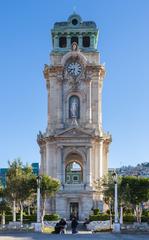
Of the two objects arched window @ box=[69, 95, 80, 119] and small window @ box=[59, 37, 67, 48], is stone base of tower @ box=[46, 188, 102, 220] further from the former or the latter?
small window @ box=[59, 37, 67, 48]

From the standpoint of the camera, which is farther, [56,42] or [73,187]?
[56,42]

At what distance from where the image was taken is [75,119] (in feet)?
351

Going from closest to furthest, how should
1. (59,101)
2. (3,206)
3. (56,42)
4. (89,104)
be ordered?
(3,206) < (89,104) < (59,101) < (56,42)

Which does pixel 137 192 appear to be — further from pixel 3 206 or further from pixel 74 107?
pixel 74 107

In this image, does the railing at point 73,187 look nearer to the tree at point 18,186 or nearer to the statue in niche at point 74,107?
the statue in niche at point 74,107

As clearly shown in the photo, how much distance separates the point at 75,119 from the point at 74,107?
3011mm

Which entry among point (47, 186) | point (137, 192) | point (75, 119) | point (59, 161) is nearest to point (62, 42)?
point (75, 119)

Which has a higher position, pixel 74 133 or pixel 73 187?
pixel 74 133

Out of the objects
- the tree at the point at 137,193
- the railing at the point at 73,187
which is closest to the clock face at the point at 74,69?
the railing at the point at 73,187

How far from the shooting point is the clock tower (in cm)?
10188

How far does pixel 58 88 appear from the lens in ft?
359

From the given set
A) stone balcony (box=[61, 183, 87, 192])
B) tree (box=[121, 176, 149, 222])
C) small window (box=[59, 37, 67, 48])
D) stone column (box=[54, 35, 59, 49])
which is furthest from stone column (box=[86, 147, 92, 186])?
tree (box=[121, 176, 149, 222])

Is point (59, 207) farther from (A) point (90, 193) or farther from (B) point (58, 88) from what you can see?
(B) point (58, 88)

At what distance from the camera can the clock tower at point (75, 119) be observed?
102 metres
